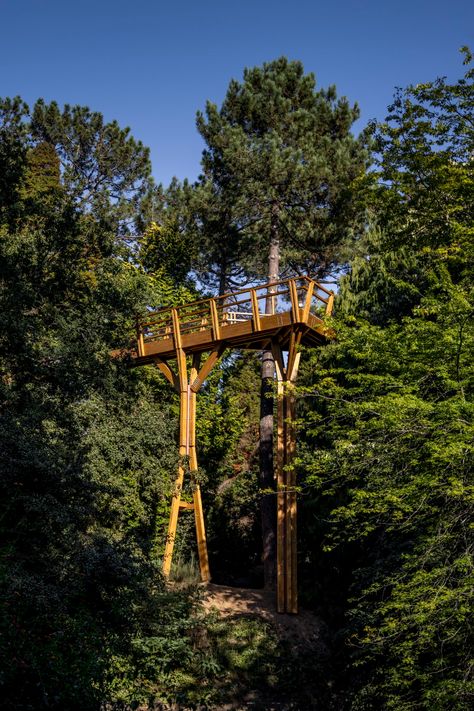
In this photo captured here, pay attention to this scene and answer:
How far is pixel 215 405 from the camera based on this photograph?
822 inches

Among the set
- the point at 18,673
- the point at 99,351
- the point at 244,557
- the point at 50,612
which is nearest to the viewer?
the point at 18,673

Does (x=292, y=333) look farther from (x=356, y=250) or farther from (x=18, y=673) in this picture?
(x=18, y=673)

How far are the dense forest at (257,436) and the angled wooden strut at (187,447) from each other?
63 centimetres

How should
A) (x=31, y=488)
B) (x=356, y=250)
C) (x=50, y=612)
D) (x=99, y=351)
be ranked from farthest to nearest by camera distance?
(x=356, y=250), (x=99, y=351), (x=31, y=488), (x=50, y=612)

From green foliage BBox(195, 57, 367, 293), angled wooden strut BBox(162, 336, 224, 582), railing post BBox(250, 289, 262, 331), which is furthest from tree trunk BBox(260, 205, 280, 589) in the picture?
green foliage BBox(195, 57, 367, 293)

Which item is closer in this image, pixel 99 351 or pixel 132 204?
pixel 99 351

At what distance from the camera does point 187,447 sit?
50.0ft

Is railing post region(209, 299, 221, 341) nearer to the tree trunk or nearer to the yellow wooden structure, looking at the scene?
the yellow wooden structure

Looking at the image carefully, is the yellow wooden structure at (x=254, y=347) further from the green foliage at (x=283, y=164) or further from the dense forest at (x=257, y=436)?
the green foliage at (x=283, y=164)

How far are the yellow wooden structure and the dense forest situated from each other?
0.64 m

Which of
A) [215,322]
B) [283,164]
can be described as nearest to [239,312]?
[215,322]

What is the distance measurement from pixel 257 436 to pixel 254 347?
545 cm

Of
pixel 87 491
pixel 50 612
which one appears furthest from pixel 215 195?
pixel 50 612

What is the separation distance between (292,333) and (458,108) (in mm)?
5484
